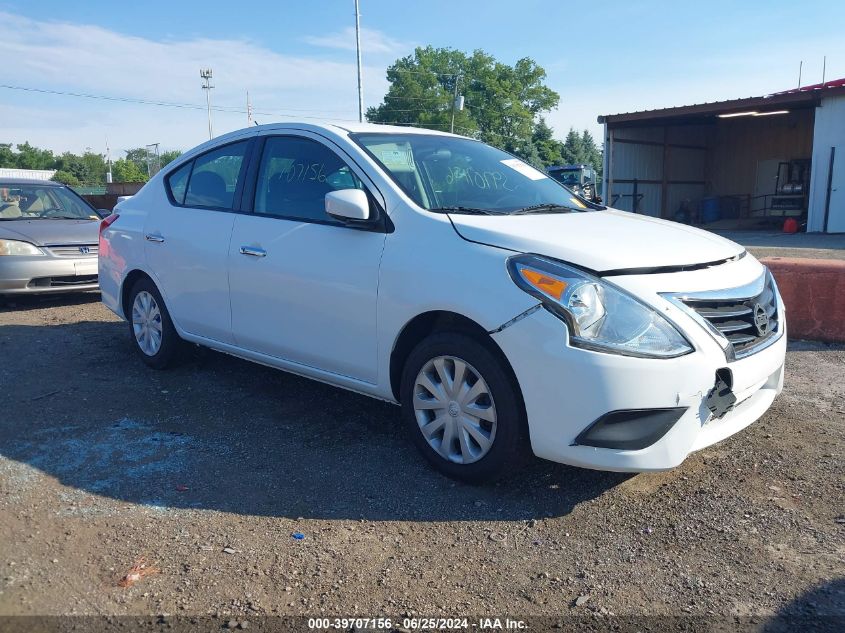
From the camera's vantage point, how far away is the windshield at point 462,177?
3.84 meters

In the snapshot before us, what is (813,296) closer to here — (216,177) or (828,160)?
(216,177)

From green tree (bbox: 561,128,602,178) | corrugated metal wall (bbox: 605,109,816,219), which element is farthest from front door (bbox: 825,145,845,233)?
green tree (bbox: 561,128,602,178)

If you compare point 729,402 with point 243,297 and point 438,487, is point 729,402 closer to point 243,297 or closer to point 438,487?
point 438,487

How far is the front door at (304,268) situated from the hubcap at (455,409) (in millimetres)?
380

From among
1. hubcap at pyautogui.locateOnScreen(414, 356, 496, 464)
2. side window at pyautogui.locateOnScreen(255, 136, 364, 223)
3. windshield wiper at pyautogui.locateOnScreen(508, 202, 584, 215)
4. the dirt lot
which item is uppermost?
side window at pyautogui.locateOnScreen(255, 136, 364, 223)

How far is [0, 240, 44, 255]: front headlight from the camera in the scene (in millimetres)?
7836

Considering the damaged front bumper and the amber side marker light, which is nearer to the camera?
the damaged front bumper

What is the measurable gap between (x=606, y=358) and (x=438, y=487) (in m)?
1.13

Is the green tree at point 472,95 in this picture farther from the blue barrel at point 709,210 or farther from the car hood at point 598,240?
the car hood at point 598,240

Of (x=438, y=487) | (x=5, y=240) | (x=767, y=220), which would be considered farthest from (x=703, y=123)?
(x=438, y=487)

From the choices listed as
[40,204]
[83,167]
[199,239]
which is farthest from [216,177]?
[83,167]

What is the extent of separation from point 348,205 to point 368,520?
156cm

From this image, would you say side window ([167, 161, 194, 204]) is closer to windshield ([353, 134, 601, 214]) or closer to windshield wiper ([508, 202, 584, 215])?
windshield ([353, 134, 601, 214])

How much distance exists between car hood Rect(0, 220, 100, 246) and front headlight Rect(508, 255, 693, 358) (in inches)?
259
